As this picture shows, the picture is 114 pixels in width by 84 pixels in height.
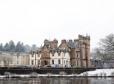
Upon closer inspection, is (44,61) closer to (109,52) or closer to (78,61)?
(78,61)

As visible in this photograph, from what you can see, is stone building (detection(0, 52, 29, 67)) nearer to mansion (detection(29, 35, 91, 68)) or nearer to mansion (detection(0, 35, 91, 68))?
mansion (detection(0, 35, 91, 68))

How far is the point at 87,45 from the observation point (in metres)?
122

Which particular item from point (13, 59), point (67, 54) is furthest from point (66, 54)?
point (13, 59)

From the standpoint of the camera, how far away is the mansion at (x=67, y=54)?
4742 inches

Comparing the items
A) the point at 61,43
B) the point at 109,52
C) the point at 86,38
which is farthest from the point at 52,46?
the point at 109,52

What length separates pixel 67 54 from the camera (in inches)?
4756

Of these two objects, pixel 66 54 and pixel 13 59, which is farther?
pixel 13 59

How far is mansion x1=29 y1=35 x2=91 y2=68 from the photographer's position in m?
120

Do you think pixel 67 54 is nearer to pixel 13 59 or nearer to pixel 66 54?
pixel 66 54

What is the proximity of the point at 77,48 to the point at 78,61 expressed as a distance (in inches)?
158

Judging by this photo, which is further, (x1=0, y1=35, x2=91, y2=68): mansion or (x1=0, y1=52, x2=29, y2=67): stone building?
(x1=0, y1=52, x2=29, y2=67): stone building

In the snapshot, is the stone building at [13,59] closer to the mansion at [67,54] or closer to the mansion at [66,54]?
the mansion at [66,54]

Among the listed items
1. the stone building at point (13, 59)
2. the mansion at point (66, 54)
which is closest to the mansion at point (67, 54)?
the mansion at point (66, 54)

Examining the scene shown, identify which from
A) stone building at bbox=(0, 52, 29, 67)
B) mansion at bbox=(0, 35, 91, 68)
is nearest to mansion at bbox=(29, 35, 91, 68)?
mansion at bbox=(0, 35, 91, 68)
